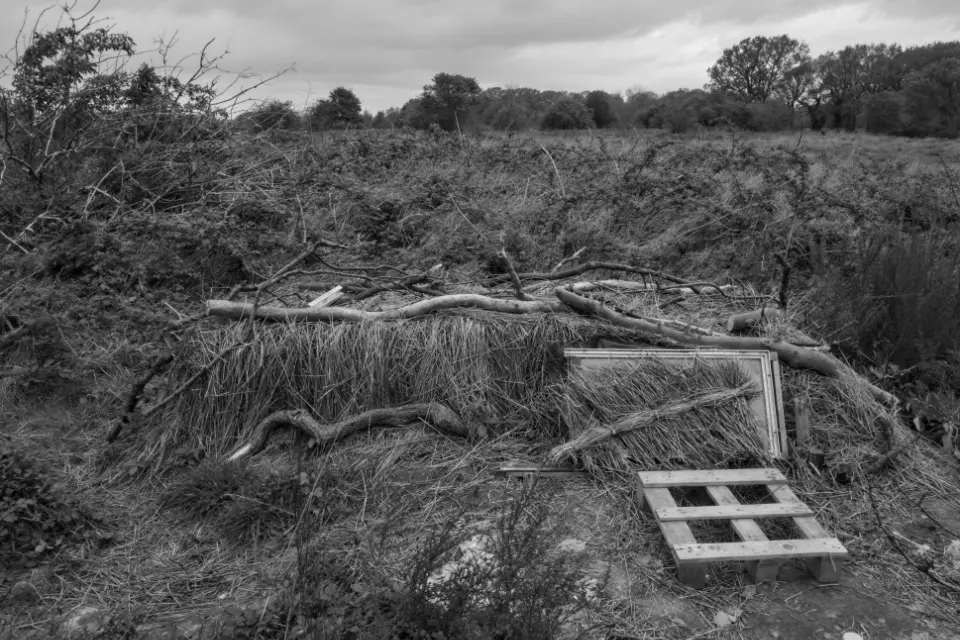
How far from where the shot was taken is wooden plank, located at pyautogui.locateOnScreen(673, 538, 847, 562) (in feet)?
8.75

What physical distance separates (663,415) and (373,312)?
1.76 m

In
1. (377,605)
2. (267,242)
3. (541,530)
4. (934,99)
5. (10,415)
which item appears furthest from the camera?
(934,99)

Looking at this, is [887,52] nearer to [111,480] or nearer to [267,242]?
[267,242]

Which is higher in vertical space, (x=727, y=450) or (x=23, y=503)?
(x=23, y=503)

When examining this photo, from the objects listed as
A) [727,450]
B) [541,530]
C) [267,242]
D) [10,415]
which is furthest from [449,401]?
[267,242]

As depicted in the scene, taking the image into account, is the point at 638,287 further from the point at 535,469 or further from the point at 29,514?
→ the point at 29,514

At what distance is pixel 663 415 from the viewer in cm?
349

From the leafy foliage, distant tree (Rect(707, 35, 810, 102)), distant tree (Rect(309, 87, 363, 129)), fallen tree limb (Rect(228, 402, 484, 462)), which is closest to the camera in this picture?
fallen tree limb (Rect(228, 402, 484, 462))

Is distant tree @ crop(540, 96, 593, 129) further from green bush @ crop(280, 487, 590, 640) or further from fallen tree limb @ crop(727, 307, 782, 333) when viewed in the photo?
green bush @ crop(280, 487, 590, 640)

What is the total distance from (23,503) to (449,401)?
6.69 feet

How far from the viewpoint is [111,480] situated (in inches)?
140

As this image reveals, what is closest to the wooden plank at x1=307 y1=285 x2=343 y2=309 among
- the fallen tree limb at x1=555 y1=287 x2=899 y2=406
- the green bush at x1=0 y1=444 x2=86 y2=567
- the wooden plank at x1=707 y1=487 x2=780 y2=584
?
the green bush at x1=0 y1=444 x2=86 y2=567

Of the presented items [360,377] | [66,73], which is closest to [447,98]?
[66,73]

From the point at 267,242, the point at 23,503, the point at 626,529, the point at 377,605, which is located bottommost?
the point at 626,529
